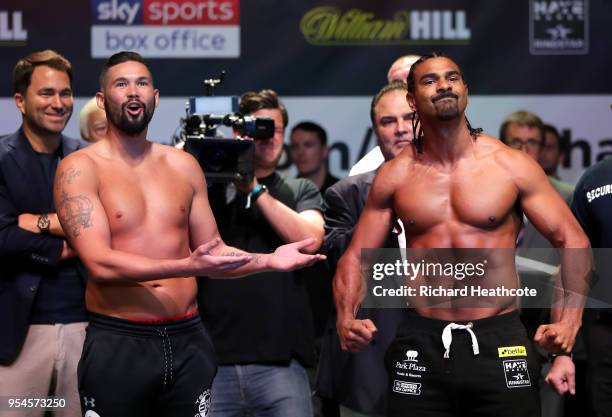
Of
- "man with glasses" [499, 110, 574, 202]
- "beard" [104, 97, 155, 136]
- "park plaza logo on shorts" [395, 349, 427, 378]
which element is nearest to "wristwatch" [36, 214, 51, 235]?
"beard" [104, 97, 155, 136]

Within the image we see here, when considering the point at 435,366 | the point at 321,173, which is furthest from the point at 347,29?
the point at 435,366

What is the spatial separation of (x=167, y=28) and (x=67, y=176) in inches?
87.8

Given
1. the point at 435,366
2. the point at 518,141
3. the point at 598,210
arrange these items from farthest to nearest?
the point at 518,141, the point at 598,210, the point at 435,366

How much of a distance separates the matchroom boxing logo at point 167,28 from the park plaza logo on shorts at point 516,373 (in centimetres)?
272

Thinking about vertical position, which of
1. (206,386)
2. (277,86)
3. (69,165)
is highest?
(277,86)

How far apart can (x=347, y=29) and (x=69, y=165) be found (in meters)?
2.46

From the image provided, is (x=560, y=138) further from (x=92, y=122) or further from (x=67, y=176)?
(x=67, y=176)

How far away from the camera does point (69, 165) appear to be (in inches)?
156

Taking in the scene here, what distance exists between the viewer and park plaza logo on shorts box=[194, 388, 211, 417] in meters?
3.91

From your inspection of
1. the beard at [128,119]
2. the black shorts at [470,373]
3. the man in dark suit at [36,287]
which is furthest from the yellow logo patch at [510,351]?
the man in dark suit at [36,287]

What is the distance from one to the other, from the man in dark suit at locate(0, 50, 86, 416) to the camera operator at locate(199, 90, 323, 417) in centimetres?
54

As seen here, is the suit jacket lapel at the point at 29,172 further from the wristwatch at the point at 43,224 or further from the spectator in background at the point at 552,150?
the spectator in background at the point at 552,150

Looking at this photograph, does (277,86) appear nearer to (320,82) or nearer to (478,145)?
(320,82)

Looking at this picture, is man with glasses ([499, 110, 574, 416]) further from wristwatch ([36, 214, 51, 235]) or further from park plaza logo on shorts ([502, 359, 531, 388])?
wristwatch ([36, 214, 51, 235])
